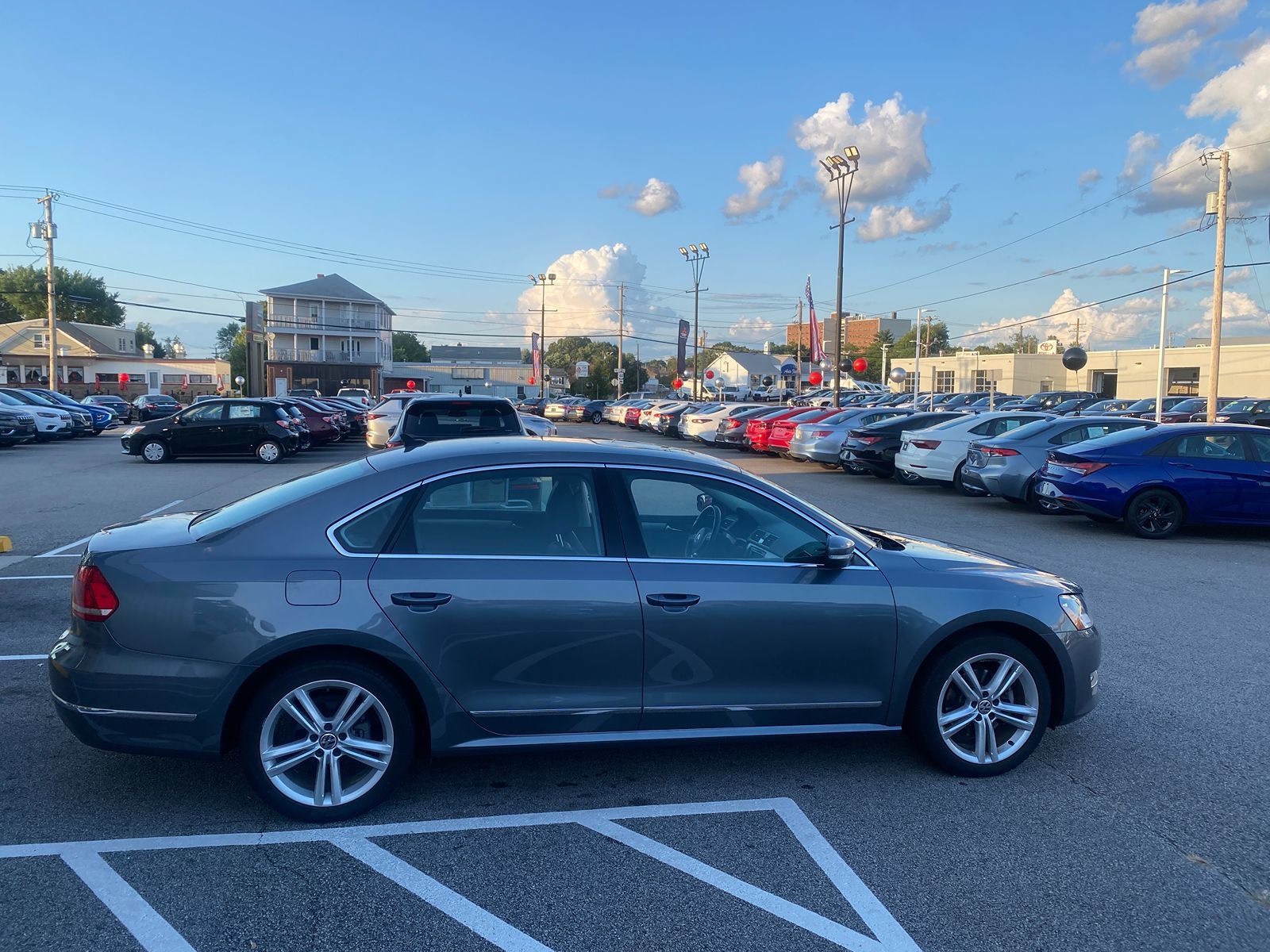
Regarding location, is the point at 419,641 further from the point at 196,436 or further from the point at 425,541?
the point at 196,436

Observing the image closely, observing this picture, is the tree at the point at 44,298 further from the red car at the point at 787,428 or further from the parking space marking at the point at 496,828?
the parking space marking at the point at 496,828

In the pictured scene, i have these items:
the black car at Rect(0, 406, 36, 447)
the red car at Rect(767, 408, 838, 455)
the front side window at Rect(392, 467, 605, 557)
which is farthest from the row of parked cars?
the black car at Rect(0, 406, 36, 447)

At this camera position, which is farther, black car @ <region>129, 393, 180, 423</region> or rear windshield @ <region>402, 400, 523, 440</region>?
black car @ <region>129, 393, 180, 423</region>

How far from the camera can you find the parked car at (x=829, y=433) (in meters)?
22.2

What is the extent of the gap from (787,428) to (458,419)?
14.6 meters

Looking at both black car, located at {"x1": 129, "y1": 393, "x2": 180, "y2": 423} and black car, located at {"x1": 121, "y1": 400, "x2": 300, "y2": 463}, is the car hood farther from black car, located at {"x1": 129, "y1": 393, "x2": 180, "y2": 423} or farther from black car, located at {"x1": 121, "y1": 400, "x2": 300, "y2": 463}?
black car, located at {"x1": 129, "y1": 393, "x2": 180, "y2": 423}

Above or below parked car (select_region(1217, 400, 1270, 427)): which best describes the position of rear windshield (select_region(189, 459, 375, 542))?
below

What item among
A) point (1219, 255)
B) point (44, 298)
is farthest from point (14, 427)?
point (44, 298)

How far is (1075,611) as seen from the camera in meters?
4.72

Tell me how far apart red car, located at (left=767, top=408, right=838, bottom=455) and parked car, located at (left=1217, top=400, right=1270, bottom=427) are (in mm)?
12211

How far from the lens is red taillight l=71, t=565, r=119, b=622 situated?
392 cm

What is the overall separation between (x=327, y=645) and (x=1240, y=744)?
4.63 m

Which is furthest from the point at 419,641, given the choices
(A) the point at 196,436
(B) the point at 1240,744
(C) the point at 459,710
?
(A) the point at 196,436

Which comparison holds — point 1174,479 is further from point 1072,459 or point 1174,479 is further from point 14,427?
point 14,427
